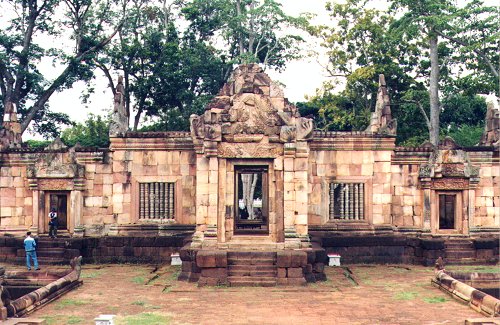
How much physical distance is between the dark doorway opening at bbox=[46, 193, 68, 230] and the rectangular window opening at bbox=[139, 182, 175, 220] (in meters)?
3.00

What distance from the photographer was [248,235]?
18.5m

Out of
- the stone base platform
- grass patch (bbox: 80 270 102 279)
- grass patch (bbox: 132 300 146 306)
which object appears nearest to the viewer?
grass patch (bbox: 132 300 146 306)

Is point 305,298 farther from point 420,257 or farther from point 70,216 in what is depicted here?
point 70,216

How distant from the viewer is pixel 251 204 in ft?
108

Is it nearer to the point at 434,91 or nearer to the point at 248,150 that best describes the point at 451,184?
the point at 248,150

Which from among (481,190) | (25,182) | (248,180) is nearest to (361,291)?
(481,190)

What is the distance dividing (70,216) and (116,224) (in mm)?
1855

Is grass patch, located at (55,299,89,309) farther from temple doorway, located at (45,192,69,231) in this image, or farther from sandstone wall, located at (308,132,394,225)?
sandstone wall, located at (308,132,394,225)

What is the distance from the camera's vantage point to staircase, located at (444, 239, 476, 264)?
70.1ft

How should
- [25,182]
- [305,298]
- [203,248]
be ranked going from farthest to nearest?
[25,182] < [203,248] < [305,298]

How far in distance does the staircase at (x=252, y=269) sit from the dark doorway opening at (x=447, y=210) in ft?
26.7

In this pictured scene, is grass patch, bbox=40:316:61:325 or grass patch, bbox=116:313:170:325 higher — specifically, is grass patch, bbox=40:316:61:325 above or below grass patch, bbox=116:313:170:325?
above

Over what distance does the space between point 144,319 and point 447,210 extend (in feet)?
44.7

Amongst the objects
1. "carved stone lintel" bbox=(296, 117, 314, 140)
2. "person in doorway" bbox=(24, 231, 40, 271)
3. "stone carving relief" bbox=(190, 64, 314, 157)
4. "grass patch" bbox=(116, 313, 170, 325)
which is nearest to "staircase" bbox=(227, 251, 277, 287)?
"stone carving relief" bbox=(190, 64, 314, 157)
